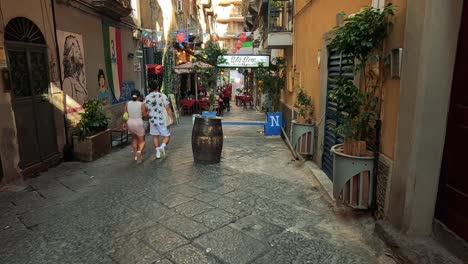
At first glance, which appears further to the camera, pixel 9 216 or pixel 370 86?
pixel 9 216

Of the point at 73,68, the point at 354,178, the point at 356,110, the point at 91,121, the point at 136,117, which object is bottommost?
the point at 354,178

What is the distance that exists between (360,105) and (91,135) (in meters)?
5.86

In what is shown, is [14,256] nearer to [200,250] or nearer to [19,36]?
[200,250]

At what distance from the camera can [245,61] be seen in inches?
429

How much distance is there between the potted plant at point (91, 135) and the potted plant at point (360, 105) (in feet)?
17.9

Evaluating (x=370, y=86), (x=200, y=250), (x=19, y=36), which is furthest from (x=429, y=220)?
(x=19, y=36)

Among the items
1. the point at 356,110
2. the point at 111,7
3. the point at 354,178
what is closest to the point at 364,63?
the point at 356,110

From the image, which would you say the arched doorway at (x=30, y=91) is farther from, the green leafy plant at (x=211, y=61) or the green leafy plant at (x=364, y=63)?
the green leafy plant at (x=211, y=61)

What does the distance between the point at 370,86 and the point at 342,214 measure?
1.67m

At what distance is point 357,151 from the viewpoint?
3682 mm

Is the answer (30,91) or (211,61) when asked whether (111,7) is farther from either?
(211,61)

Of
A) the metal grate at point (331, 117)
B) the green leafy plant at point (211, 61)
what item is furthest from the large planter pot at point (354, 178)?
the green leafy plant at point (211, 61)

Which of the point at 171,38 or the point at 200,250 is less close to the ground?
the point at 171,38

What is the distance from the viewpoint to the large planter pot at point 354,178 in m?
3.59
